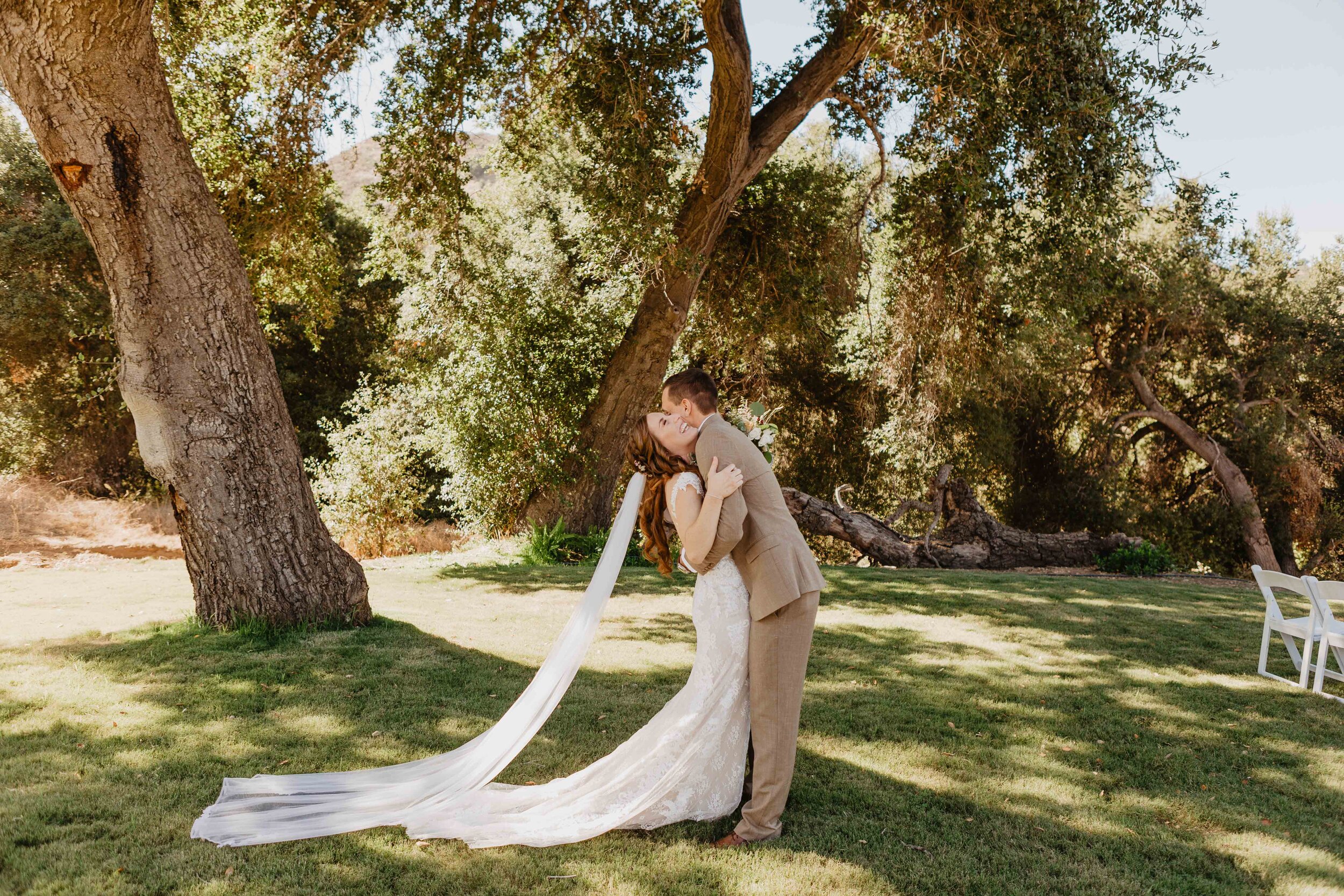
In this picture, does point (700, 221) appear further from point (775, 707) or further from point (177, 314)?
point (775, 707)

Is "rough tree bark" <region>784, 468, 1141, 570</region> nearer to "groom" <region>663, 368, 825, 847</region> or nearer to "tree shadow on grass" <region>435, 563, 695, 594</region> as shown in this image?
"tree shadow on grass" <region>435, 563, 695, 594</region>

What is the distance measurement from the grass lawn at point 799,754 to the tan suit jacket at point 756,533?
116 centimetres

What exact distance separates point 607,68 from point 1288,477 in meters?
18.5

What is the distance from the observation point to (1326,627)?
20.8ft

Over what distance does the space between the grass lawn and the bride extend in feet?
0.38

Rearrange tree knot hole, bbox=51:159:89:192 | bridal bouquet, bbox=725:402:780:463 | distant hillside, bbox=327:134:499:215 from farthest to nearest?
1. distant hillside, bbox=327:134:499:215
2. tree knot hole, bbox=51:159:89:192
3. bridal bouquet, bbox=725:402:780:463

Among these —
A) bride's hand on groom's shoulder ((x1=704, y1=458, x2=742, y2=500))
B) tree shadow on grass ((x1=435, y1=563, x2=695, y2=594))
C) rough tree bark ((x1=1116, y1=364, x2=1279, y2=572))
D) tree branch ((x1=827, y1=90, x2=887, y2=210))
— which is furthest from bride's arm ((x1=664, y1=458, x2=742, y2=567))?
rough tree bark ((x1=1116, y1=364, x2=1279, y2=572))

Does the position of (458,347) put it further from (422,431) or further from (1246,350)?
(1246,350)

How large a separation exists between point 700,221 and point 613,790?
8643mm

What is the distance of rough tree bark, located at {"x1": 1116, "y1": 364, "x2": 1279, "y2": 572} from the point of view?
1920 cm

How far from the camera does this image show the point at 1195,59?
8953 mm

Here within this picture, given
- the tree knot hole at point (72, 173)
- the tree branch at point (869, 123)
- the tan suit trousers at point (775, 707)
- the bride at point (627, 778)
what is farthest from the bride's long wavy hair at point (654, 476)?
the tree branch at point (869, 123)

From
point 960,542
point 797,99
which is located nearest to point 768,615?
point 797,99

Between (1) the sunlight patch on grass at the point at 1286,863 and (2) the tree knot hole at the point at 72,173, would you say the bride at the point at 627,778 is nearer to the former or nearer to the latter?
(1) the sunlight patch on grass at the point at 1286,863
